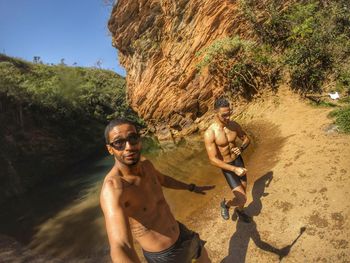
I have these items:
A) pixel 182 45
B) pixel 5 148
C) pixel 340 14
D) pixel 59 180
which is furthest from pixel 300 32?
pixel 5 148

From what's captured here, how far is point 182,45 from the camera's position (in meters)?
15.7

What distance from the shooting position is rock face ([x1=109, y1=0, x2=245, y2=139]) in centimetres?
1457

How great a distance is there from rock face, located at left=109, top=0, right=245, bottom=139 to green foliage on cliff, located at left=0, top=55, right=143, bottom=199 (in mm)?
5173

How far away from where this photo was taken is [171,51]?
53.4ft

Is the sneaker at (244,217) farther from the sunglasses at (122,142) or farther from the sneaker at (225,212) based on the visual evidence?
the sunglasses at (122,142)

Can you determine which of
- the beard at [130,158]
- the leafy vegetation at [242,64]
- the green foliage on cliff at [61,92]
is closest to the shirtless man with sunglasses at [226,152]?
the beard at [130,158]

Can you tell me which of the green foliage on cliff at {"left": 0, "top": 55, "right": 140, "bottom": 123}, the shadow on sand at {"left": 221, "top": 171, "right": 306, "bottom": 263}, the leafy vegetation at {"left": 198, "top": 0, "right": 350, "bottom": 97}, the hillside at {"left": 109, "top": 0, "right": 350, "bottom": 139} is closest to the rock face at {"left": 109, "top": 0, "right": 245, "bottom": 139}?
the hillside at {"left": 109, "top": 0, "right": 350, "bottom": 139}

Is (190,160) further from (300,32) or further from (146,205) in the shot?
(146,205)

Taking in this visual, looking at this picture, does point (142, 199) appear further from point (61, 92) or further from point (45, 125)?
point (61, 92)

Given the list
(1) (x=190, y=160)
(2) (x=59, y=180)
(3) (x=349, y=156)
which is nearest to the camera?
(3) (x=349, y=156)

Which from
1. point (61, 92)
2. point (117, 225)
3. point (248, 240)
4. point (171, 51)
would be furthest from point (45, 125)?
point (117, 225)

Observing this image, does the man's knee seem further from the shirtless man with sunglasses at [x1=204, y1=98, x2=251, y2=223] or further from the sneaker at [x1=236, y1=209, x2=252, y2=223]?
the sneaker at [x1=236, y1=209, x2=252, y2=223]

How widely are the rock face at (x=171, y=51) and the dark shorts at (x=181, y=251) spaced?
1219 cm

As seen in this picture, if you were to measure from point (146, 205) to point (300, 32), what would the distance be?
11041 millimetres
